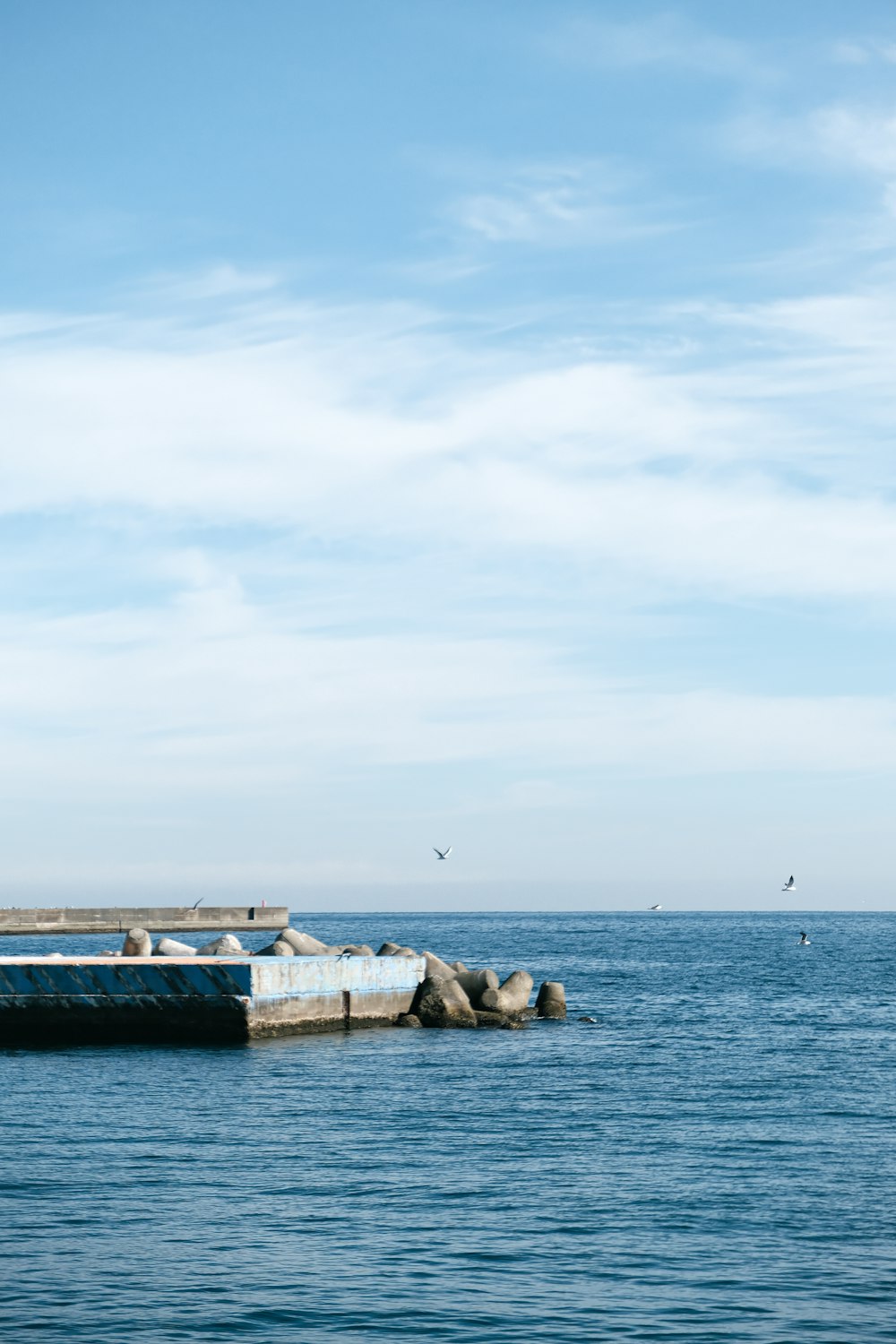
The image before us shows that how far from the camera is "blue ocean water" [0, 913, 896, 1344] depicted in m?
13.9

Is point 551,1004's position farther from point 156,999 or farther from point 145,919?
point 145,919

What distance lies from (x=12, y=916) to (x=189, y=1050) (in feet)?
310

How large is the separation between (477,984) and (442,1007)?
2.67m

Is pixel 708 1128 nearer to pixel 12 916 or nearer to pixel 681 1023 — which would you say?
pixel 681 1023

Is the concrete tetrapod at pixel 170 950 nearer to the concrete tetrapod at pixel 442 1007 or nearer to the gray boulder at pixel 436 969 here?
the gray boulder at pixel 436 969

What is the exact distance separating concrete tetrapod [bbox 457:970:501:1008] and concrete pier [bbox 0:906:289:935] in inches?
3107

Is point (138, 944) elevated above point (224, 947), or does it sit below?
above

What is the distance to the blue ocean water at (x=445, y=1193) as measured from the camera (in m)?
13.9

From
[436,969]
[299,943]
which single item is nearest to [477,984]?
[436,969]

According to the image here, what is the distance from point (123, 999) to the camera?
118 ft

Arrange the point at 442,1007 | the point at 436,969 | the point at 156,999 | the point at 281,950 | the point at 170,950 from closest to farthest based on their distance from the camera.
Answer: the point at 156,999 < the point at 442,1007 < the point at 281,950 < the point at 170,950 < the point at 436,969

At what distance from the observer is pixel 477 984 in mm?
44156

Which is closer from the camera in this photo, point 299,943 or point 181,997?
point 181,997

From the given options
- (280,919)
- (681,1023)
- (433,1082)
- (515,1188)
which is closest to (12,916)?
(280,919)
